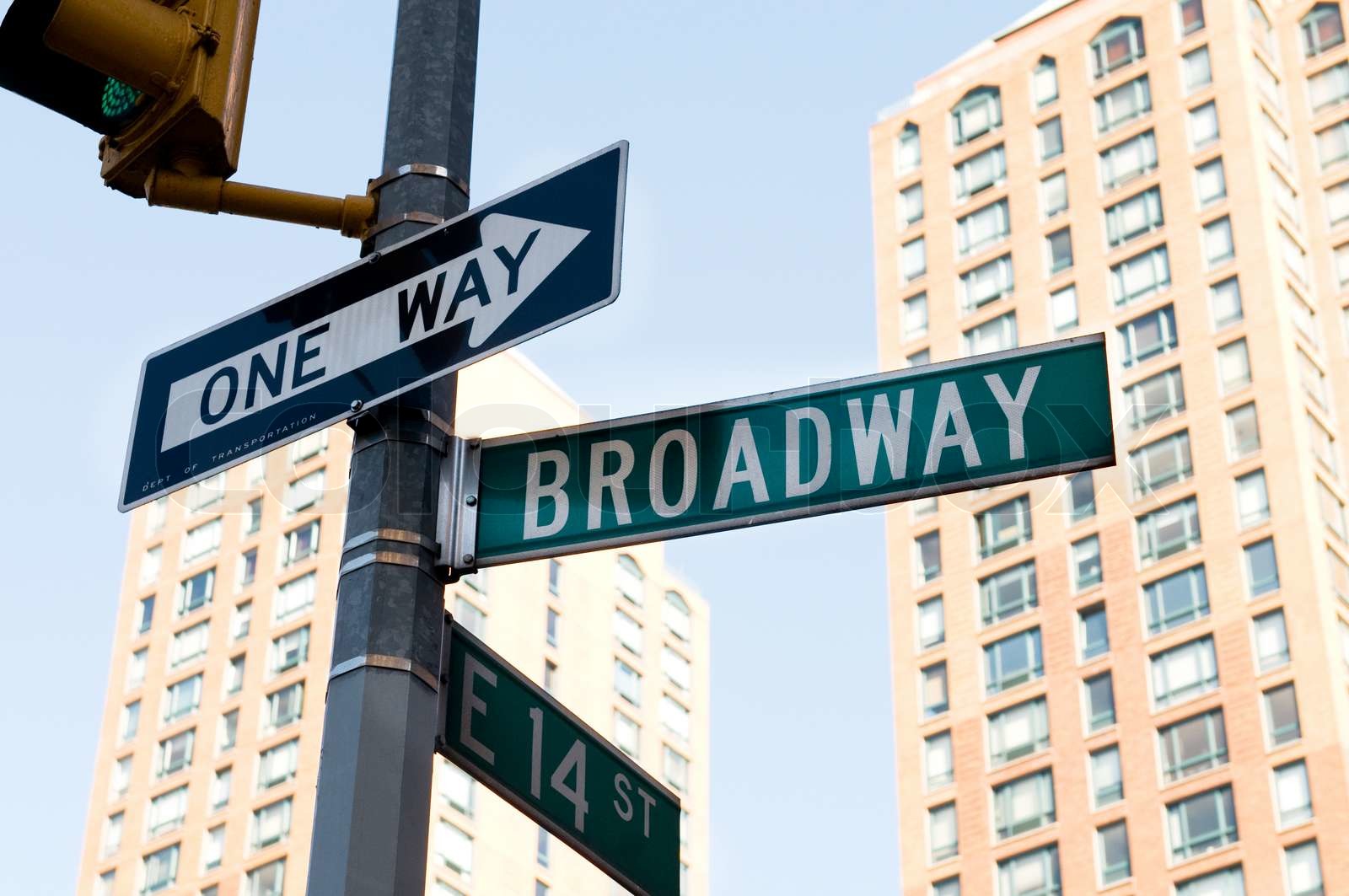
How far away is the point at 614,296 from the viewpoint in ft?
14.9

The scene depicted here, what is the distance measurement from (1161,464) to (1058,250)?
10.4 m

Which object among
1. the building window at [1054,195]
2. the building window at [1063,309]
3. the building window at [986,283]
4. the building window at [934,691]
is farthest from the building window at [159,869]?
the building window at [1054,195]

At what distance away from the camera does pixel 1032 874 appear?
61.2 m

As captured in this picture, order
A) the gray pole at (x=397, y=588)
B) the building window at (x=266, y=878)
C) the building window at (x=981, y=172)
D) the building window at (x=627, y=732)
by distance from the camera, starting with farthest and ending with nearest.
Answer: the building window at (x=627, y=732) → the building window at (x=981, y=172) → the building window at (x=266, y=878) → the gray pole at (x=397, y=588)

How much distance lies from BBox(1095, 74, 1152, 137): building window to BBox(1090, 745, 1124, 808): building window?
73.8 ft

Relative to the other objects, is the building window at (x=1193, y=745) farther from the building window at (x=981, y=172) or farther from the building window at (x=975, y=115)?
the building window at (x=975, y=115)

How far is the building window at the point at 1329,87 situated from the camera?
70.2 metres

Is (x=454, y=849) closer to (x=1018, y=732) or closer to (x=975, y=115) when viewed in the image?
(x=1018, y=732)

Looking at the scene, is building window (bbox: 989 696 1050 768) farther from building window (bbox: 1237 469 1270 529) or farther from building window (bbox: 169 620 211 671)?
building window (bbox: 169 620 211 671)

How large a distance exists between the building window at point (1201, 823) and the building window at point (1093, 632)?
20.2 feet

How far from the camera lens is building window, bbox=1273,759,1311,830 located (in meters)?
56.1

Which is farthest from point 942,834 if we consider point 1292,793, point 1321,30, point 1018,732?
point 1321,30

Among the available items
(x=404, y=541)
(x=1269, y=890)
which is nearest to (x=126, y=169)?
(x=404, y=541)

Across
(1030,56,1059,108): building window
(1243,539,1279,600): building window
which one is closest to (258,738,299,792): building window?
(1243,539,1279,600): building window
